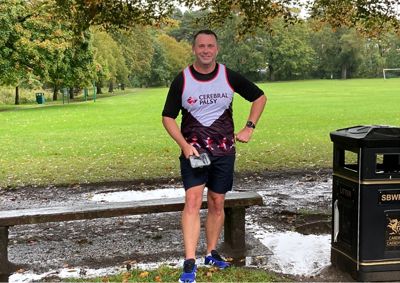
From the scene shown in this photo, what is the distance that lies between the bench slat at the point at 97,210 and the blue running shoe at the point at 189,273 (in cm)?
93

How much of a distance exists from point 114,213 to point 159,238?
1006mm

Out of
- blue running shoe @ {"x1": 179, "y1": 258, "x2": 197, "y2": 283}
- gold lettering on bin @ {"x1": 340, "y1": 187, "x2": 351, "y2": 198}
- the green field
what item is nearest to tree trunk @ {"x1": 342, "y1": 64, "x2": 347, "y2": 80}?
the green field

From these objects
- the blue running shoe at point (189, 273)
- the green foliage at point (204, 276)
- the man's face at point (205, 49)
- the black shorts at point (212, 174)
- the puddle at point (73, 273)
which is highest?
the man's face at point (205, 49)

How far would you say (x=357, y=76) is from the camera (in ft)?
327

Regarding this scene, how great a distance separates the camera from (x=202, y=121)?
14.3ft

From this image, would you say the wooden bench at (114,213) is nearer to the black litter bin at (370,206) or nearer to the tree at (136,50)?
the black litter bin at (370,206)

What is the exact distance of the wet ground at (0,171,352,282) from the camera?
5105 millimetres

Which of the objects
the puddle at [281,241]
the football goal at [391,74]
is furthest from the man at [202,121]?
the football goal at [391,74]

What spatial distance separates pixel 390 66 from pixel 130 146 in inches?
3641

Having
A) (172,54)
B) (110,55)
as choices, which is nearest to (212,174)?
(110,55)

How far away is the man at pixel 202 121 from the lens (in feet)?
14.2

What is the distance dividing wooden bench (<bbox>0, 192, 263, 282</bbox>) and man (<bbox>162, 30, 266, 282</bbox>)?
77cm

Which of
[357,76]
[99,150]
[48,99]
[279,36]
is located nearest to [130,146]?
[99,150]

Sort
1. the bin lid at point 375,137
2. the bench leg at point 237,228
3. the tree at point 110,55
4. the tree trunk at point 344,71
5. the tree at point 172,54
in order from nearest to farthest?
the bin lid at point 375,137
the bench leg at point 237,228
the tree at point 110,55
the tree at point 172,54
the tree trunk at point 344,71
